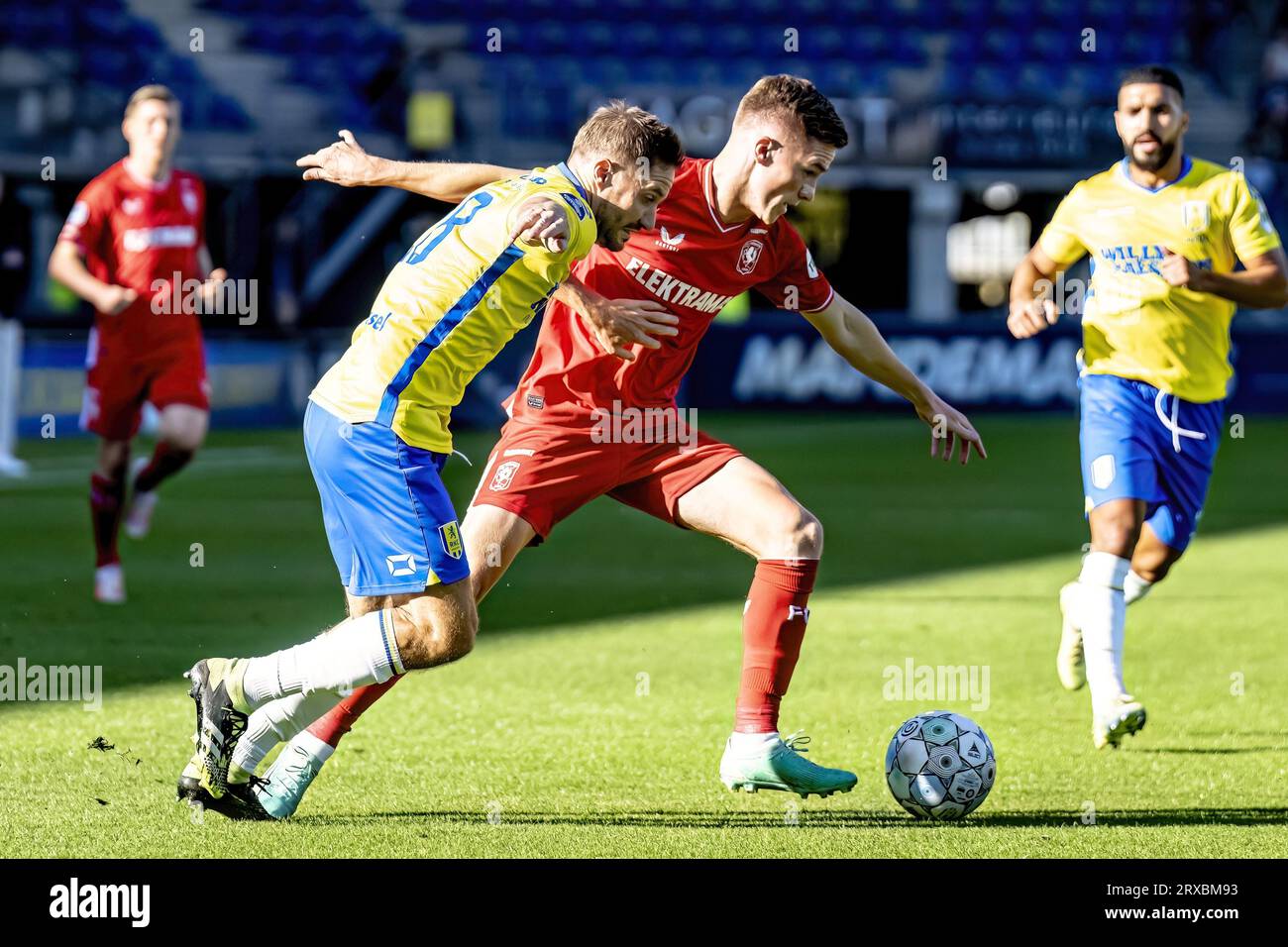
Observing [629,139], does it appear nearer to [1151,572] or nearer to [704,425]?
[1151,572]

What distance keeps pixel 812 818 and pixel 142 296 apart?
585 centimetres

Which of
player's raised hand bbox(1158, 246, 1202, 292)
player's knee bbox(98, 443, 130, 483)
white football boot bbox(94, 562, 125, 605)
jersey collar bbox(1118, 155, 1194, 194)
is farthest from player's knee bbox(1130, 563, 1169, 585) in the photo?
player's knee bbox(98, 443, 130, 483)

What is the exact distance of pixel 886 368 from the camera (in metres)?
5.63

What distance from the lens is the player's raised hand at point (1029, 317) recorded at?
6164mm

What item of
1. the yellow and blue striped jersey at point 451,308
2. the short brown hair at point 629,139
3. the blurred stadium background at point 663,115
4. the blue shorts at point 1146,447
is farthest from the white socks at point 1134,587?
the blurred stadium background at point 663,115

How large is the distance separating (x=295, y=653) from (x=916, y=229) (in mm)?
17842

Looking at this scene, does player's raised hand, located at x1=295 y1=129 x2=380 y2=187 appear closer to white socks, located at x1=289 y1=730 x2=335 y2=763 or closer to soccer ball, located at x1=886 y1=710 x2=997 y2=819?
white socks, located at x1=289 y1=730 x2=335 y2=763

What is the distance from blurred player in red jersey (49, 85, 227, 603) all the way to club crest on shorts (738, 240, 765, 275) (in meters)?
4.60

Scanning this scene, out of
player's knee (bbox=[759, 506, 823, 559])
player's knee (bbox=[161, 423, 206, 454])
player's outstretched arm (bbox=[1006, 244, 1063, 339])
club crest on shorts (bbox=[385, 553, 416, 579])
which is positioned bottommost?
player's knee (bbox=[161, 423, 206, 454])

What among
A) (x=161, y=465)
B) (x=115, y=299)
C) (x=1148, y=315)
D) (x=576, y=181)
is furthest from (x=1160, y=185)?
(x=161, y=465)

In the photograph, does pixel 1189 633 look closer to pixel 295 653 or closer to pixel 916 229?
pixel 295 653

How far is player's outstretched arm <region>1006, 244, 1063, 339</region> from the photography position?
6184mm

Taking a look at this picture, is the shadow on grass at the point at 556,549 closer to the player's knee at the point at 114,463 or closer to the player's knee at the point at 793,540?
the player's knee at the point at 114,463

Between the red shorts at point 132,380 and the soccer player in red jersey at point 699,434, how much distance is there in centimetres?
422
